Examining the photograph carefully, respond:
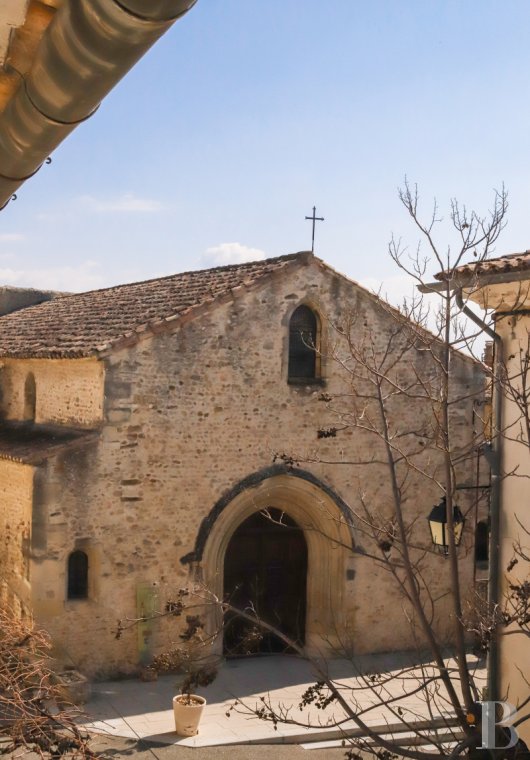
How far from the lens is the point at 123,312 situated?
15.7 meters

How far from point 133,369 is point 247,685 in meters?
5.60

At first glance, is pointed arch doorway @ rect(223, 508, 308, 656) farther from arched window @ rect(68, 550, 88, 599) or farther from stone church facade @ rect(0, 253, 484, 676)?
arched window @ rect(68, 550, 88, 599)

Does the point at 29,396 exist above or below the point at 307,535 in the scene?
above

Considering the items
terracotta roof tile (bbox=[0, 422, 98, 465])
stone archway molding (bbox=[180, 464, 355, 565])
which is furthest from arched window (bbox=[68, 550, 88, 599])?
terracotta roof tile (bbox=[0, 422, 98, 465])

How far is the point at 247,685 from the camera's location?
13.7 m

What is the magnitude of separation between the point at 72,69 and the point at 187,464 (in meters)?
12.1

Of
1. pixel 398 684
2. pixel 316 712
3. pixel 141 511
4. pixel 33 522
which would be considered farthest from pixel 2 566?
pixel 398 684

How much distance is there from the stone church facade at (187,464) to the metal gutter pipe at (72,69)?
1004 centimetres

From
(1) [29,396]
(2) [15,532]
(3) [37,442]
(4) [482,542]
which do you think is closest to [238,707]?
(2) [15,532]

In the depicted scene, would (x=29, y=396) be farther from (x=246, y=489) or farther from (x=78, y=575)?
(x=246, y=489)

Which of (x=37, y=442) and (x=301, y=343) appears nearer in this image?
(x=37, y=442)

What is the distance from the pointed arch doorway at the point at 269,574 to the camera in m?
15.5

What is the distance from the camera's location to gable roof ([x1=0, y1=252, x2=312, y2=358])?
14.0 m

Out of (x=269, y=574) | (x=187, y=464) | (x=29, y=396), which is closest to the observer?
(x=187, y=464)
